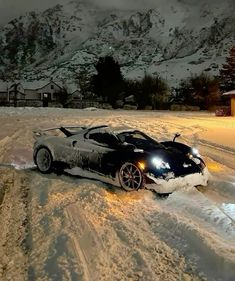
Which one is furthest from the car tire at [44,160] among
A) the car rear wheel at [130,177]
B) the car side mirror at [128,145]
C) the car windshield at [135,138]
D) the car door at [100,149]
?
the car rear wheel at [130,177]

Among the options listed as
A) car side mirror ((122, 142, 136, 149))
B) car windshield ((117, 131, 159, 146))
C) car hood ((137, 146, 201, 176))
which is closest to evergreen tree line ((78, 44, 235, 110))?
car windshield ((117, 131, 159, 146))

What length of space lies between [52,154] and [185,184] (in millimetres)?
3126

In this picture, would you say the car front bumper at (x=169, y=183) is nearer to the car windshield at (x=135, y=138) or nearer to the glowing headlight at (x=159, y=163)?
the glowing headlight at (x=159, y=163)

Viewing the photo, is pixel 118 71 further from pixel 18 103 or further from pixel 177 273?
pixel 177 273

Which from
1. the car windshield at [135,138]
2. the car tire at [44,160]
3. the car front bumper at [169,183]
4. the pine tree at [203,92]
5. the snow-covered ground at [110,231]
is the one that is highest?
the pine tree at [203,92]

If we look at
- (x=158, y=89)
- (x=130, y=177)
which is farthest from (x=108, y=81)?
(x=130, y=177)

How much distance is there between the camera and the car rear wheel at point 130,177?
26.3 ft

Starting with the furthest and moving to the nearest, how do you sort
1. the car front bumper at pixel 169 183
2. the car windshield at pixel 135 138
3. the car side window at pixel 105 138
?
the car windshield at pixel 135 138 < the car side window at pixel 105 138 < the car front bumper at pixel 169 183

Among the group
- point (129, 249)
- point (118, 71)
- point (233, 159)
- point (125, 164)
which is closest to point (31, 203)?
point (125, 164)

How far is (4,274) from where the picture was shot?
4652 millimetres

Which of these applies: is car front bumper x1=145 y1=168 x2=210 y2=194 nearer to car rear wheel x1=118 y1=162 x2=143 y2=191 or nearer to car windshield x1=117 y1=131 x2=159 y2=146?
car rear wheel x1=118 y1=162 x2=143 y2=191

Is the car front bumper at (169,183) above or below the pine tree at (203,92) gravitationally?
below

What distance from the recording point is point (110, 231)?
19.4 feet

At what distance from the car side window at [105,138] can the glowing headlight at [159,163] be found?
107 cm
